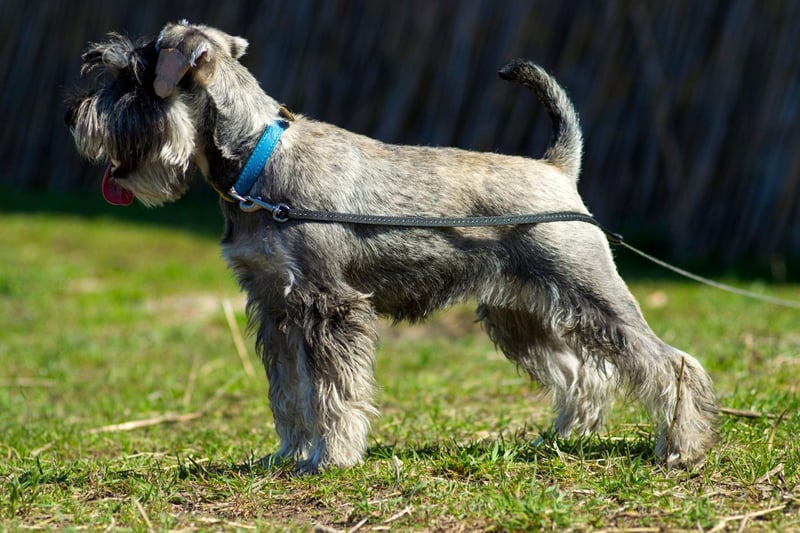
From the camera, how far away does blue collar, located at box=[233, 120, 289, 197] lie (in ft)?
15.3

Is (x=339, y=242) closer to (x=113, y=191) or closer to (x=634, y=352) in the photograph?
(x=113, y=191)

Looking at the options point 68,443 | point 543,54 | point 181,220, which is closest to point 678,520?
point 68,443

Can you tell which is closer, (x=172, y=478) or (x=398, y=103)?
(x=172, y=478)

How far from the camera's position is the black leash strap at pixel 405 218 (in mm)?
4566

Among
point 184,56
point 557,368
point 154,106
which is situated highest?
point 184,56

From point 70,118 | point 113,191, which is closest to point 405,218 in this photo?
point 113,191

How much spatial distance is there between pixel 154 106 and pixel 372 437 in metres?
1.98

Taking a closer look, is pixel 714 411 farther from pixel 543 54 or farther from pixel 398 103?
pixel 398 103

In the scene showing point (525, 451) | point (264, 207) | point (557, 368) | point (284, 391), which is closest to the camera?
point (264, 207)

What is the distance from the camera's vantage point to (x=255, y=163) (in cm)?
467

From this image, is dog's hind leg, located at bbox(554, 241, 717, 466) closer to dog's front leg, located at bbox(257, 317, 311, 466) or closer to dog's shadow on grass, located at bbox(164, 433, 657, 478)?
dog's shadow on grass, located at bbox(164, 433, 657, 478)

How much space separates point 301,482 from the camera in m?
4.46

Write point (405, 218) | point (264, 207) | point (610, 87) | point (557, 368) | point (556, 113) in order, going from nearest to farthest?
point (264, 207) → point (405, 218) → point (556, 113) → point (557, 368) → point (610, 87)

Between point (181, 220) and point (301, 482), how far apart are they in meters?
9.46
